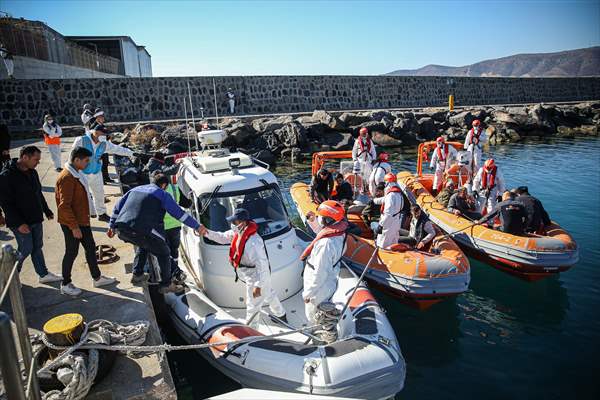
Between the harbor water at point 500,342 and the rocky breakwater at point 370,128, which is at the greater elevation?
the rocky breakwater at point 370,128

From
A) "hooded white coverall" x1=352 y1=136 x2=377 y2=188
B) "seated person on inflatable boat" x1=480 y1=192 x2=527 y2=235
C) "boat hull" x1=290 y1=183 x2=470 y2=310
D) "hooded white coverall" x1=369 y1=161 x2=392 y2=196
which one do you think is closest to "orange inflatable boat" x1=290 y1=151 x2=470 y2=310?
"boat hull" x1=290 y1=183 x2=470 y2=310

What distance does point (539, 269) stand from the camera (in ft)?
23.3

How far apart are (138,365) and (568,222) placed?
1194 cm

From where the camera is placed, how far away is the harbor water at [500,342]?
201 inches

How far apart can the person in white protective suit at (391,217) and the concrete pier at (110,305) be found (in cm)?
420

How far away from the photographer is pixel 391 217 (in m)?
6.90

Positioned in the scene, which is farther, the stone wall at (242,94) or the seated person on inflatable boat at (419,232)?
the stone wall at (242,94)

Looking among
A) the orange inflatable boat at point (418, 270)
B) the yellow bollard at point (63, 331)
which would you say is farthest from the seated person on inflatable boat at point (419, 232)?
the yellow bollard at point (63, 331)

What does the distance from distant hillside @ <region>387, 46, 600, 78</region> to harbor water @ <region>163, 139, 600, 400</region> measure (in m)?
130

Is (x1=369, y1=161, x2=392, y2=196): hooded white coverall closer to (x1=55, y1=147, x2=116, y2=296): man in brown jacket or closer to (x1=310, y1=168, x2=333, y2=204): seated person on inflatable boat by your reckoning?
(x1=310, y1=168, x2=333, y2=204): seated person on inflatable boat

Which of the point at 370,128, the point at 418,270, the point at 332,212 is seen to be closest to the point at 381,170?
the point at 418,270

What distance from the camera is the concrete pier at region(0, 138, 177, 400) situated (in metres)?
3.45

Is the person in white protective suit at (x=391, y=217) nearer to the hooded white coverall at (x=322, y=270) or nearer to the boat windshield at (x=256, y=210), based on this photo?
the boat windshield at (x=256, y=210)

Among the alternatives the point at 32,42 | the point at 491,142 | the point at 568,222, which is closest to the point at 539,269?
the point at 568,222
